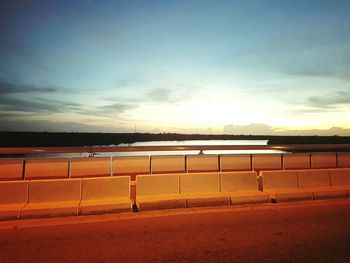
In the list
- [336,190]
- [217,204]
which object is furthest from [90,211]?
[336,190]

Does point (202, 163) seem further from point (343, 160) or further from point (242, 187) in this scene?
point (343, 160)

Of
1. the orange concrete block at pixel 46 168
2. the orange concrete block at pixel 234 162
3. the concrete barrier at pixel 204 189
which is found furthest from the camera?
the orange concrete block at pixel 234 162

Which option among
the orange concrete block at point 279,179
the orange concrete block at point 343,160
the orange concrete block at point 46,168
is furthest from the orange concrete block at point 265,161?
the orange concrete block at point 46,168

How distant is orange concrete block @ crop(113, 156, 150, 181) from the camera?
8.60 metres

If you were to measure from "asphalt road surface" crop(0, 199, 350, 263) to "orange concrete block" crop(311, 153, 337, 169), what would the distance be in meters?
3.19

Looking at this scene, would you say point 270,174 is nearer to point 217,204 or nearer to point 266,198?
point 266,198

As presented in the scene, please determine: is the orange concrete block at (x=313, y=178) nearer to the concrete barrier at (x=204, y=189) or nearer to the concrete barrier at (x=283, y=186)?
the concrete barrier at (x=283, y=186)

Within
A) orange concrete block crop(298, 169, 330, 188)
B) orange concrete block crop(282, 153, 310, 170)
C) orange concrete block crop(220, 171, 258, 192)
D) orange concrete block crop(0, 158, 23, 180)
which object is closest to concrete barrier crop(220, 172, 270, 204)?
orange concrete block crop(220, 171, 258, 192)

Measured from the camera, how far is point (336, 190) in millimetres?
8688

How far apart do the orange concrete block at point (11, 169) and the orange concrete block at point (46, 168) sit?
17cm

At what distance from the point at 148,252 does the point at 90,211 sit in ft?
8.32

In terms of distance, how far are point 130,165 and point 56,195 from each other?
2170 mm

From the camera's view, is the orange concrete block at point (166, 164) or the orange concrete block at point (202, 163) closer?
the orange concrete block at point (166, 164)

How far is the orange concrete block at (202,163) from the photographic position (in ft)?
30.0
